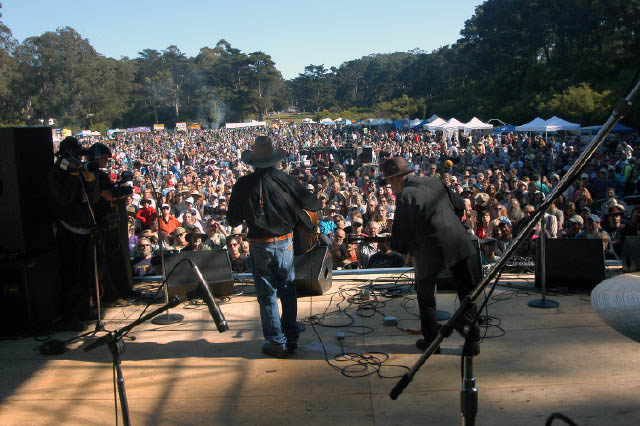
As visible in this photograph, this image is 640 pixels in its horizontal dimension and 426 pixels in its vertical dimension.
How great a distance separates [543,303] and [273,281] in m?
2.57

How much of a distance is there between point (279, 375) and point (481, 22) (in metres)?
59.1

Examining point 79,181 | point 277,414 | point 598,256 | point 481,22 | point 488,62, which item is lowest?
point 277,414

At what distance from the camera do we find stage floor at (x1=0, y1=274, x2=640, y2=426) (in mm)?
3178

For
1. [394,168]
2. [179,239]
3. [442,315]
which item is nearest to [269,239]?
[394,168]

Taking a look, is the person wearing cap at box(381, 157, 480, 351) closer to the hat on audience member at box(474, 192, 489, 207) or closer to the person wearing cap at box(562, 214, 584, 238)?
the person wearing cap at box(562, 214, 584, 238)

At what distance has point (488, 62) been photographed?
168ft

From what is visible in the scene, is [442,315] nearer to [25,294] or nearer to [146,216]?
[25,294]

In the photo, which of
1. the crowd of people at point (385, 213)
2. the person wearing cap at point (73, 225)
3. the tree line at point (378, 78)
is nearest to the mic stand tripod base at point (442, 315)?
the crowd of people at point (385, 213)

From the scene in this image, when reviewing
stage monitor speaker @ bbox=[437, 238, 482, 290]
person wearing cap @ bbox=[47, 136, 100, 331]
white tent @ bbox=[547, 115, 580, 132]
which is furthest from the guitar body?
white tent @ bbox=[547, 115, 580, 132]

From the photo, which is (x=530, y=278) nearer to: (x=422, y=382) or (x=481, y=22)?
(x=422, y=382)

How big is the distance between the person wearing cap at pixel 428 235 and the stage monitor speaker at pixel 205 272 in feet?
7.64

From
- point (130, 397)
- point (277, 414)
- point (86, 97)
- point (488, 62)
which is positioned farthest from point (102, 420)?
point (86, 97)

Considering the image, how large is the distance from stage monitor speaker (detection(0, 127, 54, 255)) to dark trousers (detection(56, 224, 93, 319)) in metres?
0.25

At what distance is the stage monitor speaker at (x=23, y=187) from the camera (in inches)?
188
